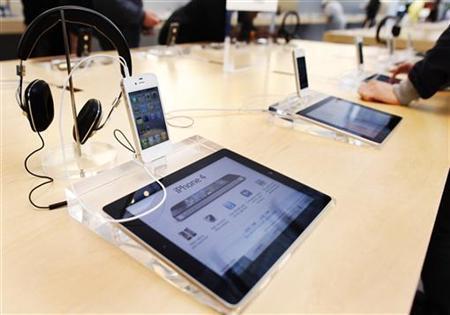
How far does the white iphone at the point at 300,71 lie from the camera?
100 centimetres

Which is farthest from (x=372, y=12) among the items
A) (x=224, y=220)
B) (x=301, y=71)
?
(x=224, y=220)

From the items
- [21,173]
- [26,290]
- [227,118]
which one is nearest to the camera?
[26,290]

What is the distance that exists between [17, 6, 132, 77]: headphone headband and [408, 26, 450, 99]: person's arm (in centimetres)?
97

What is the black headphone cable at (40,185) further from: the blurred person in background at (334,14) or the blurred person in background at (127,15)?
the blurred person in background at (334,14)

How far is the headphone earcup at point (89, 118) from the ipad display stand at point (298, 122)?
1.60 ft

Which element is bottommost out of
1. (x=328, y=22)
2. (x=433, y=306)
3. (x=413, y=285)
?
(x=433, y=306)

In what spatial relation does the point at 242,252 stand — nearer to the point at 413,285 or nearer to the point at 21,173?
the point at 413,285

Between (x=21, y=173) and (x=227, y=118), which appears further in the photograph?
(x=227, y=118)

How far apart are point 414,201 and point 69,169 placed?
625 millimetres

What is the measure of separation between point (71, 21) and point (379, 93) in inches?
41.0

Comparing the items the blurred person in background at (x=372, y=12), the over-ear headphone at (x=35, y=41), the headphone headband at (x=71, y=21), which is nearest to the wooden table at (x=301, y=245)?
the over-ear headphone at (x=35, y=41)

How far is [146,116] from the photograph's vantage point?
0.56m

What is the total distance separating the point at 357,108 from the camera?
1.01 metres

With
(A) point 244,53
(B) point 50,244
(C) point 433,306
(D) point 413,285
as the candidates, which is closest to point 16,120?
(B) point 50,244
